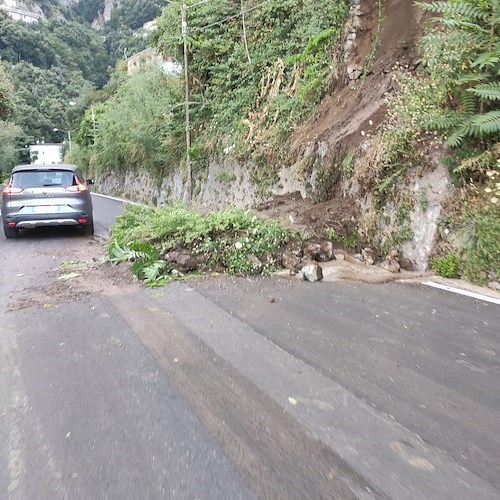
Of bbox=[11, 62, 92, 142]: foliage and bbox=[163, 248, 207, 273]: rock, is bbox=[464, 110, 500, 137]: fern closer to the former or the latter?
bbox=[163, 248, 207, 273]: rock

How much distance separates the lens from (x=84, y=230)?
37.5 ft

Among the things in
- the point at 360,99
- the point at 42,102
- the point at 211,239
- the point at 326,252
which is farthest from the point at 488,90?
the point at 42,102

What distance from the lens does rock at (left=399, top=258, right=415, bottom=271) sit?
23.2 ft

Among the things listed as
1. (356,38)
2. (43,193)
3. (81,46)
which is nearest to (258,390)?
(43,193)

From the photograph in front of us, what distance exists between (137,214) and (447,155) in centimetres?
553

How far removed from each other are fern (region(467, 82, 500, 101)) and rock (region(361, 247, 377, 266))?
2726 mm

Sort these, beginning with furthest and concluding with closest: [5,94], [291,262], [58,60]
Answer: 1. [58,60]
2. [5,94]
3. [291,262]

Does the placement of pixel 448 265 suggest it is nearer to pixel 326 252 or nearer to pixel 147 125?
pixel 326 252

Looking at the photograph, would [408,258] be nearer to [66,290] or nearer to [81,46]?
[66,290]

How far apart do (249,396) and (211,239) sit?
3998 mm

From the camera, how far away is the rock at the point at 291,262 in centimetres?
686

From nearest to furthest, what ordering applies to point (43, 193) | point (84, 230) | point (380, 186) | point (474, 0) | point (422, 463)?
point (422, 463) → point (474, 0) → point (380, 186) → point (43, 193) → point (84, 230)

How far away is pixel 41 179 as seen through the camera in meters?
10.1

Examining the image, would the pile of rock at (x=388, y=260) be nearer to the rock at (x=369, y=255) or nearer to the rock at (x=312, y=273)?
the rock at (x=369, y=255)
